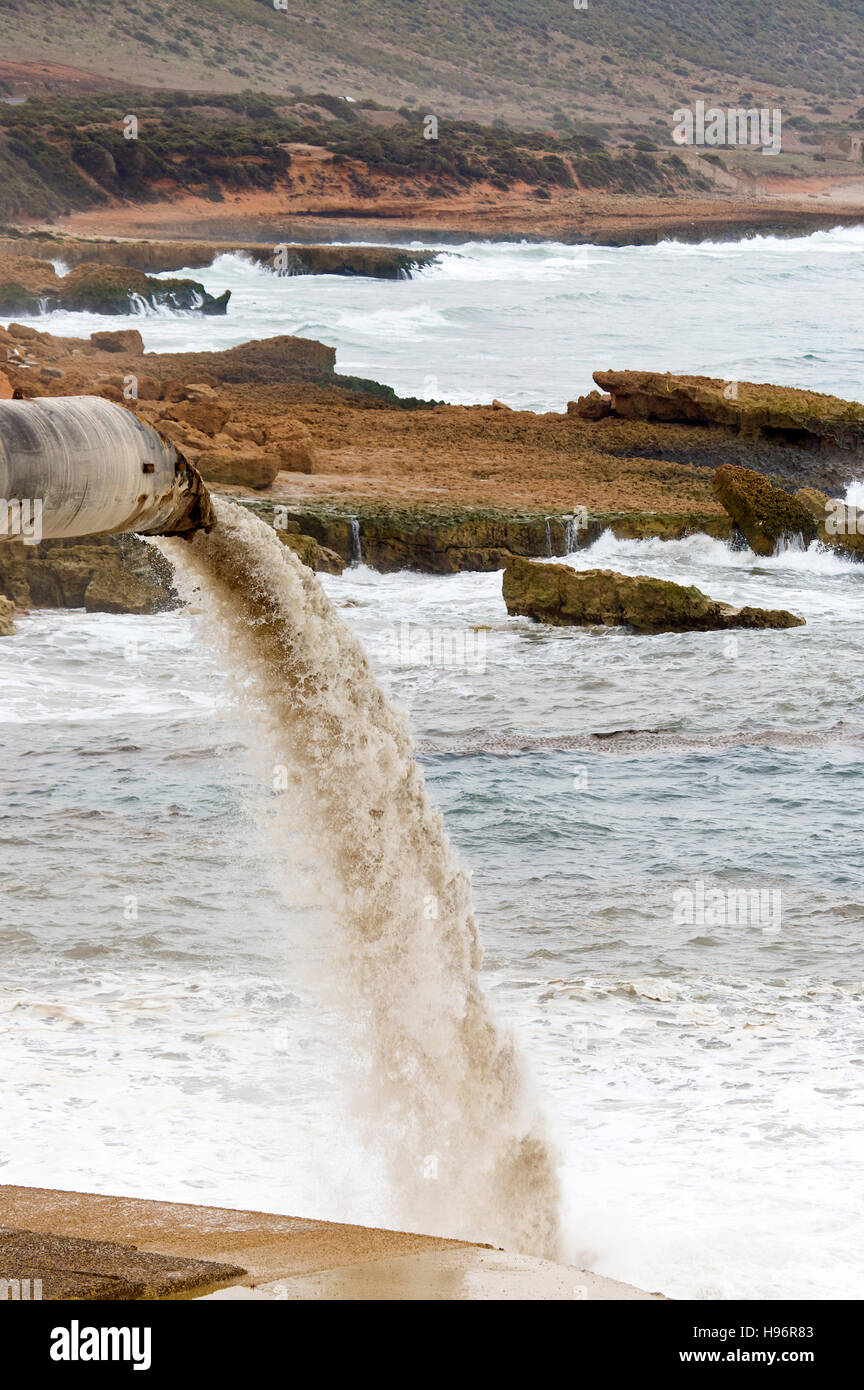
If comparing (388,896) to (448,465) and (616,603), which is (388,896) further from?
(448,465)

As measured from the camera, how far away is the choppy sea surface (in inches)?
247

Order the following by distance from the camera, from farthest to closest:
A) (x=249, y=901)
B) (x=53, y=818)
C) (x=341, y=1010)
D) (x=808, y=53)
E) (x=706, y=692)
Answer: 1. (x=808, y=53)
2. (x=706, y=692)
3. (x=53, y=818)
4. (x=249, y=901)
5. (x=341, y=1010)

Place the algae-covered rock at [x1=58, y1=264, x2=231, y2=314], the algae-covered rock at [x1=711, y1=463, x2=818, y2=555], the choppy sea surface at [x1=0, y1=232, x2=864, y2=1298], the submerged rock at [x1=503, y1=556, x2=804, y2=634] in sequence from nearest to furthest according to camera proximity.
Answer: the choppy sea surface at [x1=0, y1=232, x2=864, y2=1298]
the submerged rock at [x1=503, y1=556, x2=804, y2=634]
the algae-covered rock at [x1=711, y1=463, x2=818, y2=555]
the algae-covered rock at [x1=58, y1=264, x2=231, y2=314]

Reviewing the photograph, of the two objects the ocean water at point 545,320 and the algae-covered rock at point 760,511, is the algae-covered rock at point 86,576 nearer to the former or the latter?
the algae-covered rock at point 760,511

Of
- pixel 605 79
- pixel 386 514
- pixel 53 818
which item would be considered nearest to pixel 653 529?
pixel 386 514

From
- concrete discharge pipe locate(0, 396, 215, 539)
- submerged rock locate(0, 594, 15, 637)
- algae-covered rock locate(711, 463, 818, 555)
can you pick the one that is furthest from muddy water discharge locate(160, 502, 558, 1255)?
algae-covered rock locate(711, 463, 818, 555)

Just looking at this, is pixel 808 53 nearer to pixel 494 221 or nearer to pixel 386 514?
pixel 494 221

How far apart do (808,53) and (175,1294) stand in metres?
138

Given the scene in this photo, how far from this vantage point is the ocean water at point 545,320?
35688mm

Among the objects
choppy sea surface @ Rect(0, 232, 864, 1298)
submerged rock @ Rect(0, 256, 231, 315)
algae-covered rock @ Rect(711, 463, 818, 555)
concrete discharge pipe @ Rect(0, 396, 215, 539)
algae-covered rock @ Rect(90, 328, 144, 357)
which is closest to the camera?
concrete discharge pipe @ Rect(0, 396, 215, 539)

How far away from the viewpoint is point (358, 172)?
70312mm

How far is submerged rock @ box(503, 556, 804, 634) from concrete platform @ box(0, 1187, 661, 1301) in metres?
11.5

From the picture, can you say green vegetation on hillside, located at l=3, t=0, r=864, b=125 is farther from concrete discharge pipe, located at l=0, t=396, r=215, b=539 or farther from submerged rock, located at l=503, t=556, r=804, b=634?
concrete discharge pipe, located at l=0, t=396, r=215, b=539

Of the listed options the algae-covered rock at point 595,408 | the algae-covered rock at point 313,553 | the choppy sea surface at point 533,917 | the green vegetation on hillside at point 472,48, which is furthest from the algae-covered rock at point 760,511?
the green vegetation on hillside at point 472,48
